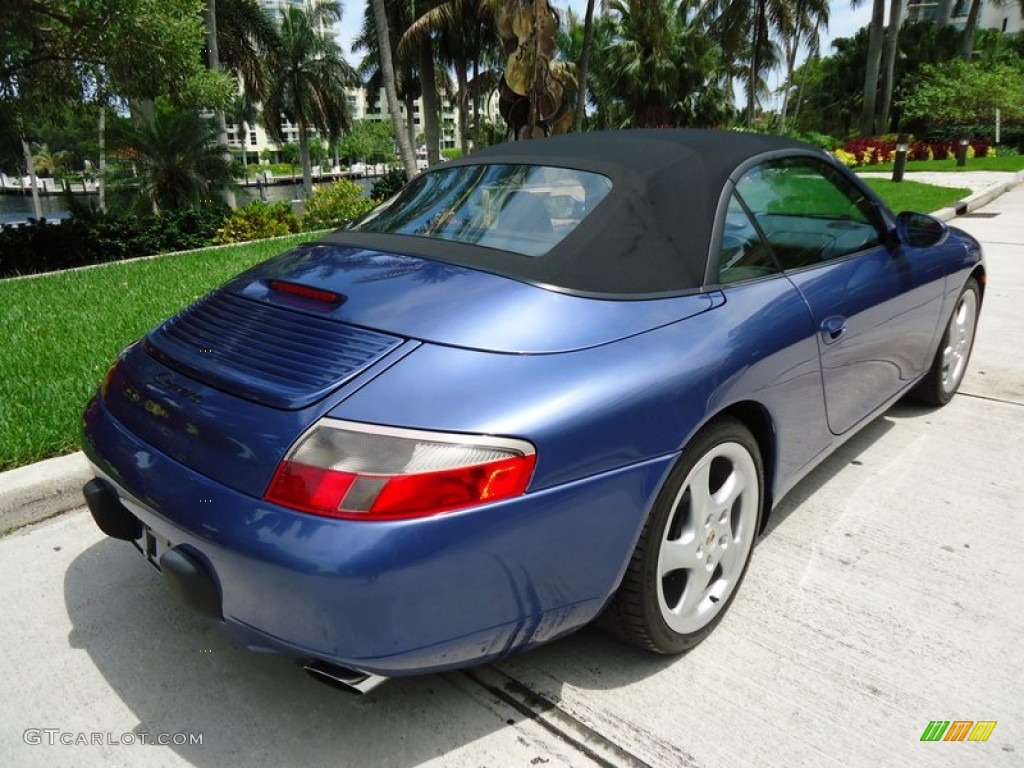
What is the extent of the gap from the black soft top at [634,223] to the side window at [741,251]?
0.09 metres

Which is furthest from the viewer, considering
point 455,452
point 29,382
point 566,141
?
point 29,382

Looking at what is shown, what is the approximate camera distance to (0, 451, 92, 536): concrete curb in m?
3.11

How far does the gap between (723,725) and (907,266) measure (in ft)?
7.21

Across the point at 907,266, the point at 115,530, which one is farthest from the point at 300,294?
the point at 907,266

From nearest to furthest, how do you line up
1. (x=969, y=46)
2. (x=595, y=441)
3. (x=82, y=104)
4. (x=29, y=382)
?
(x=595, y=441) < (x=29, y=382) < (x=82, y=104) < (x=969, y=46)

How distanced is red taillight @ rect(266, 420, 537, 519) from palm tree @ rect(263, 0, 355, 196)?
44928mm

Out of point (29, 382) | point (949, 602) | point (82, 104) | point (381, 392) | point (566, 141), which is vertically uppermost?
point (82, 104)

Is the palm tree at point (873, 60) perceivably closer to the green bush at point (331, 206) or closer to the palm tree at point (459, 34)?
the palm tree at point (459, 34)

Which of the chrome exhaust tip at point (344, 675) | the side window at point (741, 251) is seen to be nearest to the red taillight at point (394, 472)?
the chrome exhaust tip at point (344, 675)

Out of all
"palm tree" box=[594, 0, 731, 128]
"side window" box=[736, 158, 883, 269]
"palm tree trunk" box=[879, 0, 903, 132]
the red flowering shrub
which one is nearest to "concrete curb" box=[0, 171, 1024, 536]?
"side window" box=[736, 158, 883, 269]

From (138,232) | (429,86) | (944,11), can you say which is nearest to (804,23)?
(944,11)

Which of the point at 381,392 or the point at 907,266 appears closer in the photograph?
the point at 381,392

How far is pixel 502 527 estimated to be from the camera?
1.67 metres

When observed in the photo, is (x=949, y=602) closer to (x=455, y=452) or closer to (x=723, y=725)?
(x=723, y=725)
